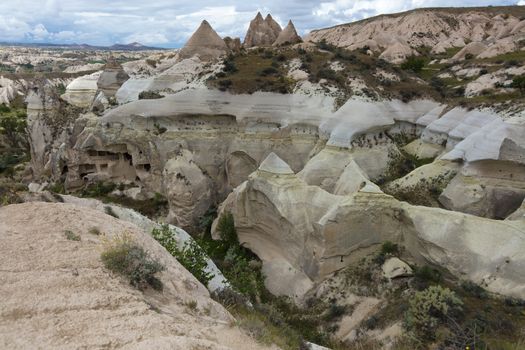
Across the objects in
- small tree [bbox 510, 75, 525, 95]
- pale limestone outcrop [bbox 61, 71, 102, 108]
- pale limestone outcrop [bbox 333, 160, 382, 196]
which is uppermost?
small tree [bbox 510, 75, 525, 95]

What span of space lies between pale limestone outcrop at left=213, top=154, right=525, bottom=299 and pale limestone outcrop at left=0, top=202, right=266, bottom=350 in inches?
302

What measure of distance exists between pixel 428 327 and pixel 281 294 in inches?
229

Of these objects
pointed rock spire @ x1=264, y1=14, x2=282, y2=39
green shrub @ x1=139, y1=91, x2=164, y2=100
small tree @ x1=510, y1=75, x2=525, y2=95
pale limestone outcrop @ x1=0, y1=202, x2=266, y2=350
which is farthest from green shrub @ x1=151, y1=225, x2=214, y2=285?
pointed rock spire @ x1=264, y1=14, x2=282, y2=39

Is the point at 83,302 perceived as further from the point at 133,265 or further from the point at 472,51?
the point at 472,51

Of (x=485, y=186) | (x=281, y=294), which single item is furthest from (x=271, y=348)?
(x=485, y=186)

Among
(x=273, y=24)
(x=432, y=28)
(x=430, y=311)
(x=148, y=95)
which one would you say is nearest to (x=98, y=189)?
(x=148, y=95)

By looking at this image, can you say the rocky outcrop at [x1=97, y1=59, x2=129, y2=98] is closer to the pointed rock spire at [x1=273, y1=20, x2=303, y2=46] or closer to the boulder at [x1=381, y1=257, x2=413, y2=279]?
the pointed rock spire at [x1=273, y1=20, x2=303, y2=46]

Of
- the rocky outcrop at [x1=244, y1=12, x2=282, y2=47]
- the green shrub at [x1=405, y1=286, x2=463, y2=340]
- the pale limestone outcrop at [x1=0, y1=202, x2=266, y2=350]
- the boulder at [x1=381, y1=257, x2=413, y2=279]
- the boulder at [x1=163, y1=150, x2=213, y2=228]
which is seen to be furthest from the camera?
the rocky outcrop at [x1=244, y1=12, x2=282, y2=47]

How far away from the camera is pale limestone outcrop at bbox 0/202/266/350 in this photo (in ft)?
17.4

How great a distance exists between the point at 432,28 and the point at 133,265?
94.1 m

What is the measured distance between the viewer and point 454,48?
68438 millimetres

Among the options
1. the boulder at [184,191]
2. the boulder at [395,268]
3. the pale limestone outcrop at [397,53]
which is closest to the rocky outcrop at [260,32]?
the pale limestone outcrop at [397,53]

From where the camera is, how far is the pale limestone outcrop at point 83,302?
17.4 ft

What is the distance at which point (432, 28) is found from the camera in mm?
88062
